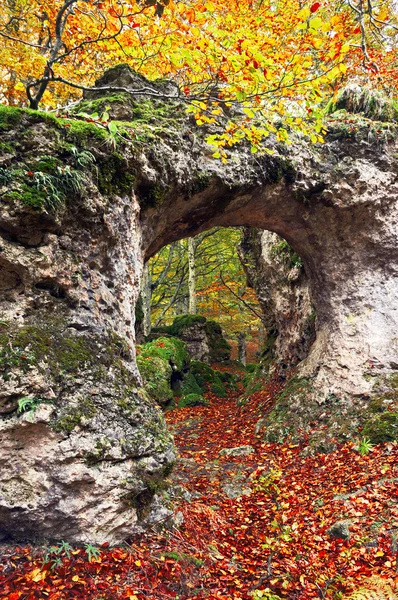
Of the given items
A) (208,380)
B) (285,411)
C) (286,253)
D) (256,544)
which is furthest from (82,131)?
(208,380)

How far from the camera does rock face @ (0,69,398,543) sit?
3723 mm

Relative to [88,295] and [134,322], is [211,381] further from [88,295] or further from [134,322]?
[88,295]

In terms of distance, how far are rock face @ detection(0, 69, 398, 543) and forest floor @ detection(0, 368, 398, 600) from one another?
38 centimetres

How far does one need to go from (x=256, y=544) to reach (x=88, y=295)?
3.96m

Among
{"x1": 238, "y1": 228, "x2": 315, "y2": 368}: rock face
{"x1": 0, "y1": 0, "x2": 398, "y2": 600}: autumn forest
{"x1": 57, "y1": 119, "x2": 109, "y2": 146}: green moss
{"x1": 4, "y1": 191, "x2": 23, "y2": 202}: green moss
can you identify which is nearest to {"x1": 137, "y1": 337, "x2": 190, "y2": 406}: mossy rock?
{"x1": 0, "y1": 0, "x2": 398, "y2": 600}: autumn forest

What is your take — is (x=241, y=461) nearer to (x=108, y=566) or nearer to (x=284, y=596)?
(x=284, y=596)

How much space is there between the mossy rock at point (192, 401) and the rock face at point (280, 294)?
100 inches

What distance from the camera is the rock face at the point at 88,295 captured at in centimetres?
372

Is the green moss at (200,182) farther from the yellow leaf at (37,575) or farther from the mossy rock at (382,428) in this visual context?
the yellow leaf at (37,575)

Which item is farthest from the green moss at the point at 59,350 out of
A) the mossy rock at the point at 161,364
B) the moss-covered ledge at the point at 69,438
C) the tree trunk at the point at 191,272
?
the tree trunk at the point at 191,272

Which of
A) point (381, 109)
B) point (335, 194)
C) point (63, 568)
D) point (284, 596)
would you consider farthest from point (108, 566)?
point (381, 109)

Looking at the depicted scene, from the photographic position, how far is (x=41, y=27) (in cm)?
998

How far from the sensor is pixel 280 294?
11578 mm

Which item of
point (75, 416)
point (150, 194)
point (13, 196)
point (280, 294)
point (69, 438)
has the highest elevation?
point (150, 194)
